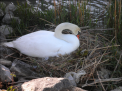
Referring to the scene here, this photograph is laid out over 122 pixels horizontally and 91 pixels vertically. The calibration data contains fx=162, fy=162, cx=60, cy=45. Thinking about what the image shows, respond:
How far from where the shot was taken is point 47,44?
10.9 feet

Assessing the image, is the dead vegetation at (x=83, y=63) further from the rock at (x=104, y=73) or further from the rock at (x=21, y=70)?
the rock at (x=21, y=70)

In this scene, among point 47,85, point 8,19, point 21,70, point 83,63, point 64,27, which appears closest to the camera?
point 47,85

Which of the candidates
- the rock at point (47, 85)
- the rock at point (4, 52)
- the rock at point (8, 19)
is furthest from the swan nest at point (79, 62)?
the rock at point (8, 19)

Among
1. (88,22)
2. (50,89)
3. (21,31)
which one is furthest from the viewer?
(88,22)

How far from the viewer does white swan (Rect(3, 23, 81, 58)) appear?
3.33 m

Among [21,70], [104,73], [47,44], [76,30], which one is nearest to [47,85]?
[21,70]

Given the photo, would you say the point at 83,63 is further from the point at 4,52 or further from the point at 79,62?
the point at 4,52

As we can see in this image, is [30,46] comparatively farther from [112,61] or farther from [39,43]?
[112,61]

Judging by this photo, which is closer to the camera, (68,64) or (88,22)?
(68,64)

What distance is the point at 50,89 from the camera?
178 centimetres

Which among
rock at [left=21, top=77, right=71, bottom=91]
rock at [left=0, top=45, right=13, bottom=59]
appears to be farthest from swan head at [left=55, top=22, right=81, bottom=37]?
rock at [left=21, top=77, right=71, bottom=91]

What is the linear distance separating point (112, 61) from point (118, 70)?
0.82ft

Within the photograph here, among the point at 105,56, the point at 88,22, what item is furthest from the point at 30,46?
the point at 88,22

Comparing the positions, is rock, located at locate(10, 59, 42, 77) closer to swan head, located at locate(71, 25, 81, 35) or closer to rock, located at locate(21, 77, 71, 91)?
rock, located at locate(21, 77, 71, 91)
